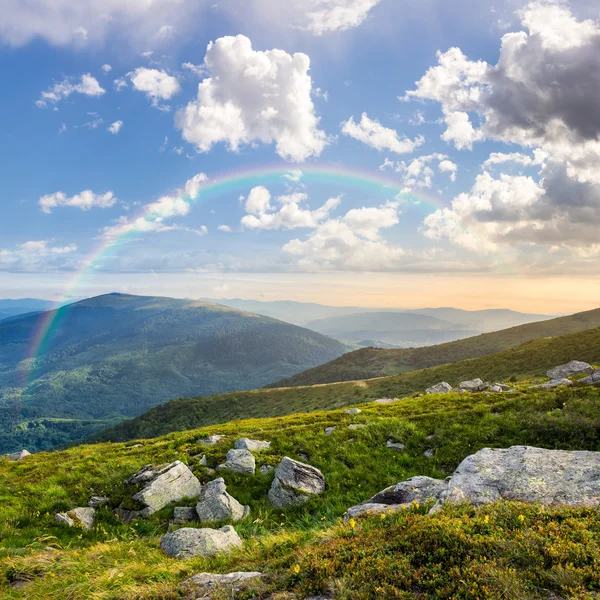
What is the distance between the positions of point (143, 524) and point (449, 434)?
52.4 feet

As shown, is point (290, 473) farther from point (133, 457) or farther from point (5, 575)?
point (133, 457)

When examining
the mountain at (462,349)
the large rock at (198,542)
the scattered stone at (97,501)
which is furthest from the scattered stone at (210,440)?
the mountain at (462,349)

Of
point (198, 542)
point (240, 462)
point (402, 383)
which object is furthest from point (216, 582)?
point (402, 383)

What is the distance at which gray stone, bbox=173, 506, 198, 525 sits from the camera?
14.6 m

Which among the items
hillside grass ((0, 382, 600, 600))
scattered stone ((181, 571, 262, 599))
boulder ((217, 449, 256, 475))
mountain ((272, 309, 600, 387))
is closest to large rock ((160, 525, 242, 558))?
hillside grass ((0, 382, 600, 600))

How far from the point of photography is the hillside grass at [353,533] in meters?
6.43

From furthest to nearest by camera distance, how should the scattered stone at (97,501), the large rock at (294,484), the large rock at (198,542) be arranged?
the scattered stone at (97,501), the large rock at (294,484), the large rock at (198,542)

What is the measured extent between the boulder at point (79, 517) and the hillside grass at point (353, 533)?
38cm

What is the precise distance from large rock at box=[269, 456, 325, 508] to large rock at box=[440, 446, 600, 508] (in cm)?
666

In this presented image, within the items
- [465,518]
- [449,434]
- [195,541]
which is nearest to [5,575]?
[195,541]

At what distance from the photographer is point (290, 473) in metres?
16.6

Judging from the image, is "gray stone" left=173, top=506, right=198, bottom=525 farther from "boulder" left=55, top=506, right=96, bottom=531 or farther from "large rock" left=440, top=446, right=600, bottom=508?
"large rock" left=440, top=446, right=600, bottom=508

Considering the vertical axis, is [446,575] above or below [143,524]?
above

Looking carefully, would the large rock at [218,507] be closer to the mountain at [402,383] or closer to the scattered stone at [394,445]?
the scattered stone at [394,445]
